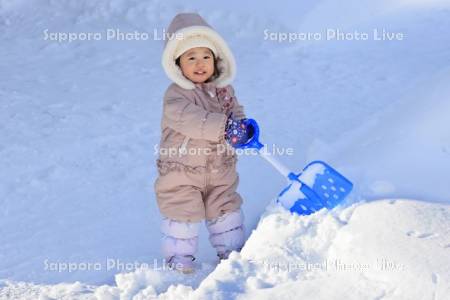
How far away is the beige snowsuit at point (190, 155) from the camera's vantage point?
2891 mm

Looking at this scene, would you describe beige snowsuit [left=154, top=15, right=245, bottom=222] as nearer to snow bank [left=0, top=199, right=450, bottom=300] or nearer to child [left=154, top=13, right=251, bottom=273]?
child [left=154, top=13, right=251, bottom=273]

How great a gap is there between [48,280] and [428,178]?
1560mm

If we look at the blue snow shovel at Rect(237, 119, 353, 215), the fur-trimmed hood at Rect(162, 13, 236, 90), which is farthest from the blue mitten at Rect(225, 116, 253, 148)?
the fur-trimmed hood at Rect(162, 13, 236, 90)

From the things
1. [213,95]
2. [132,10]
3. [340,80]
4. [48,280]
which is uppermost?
[132,10]

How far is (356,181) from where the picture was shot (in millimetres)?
2854

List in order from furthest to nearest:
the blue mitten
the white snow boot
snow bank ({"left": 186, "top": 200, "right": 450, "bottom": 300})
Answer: the white snow boot, the blue mitten, snow bank ({"left": 186, "top": 200, "right": 450, "bottom": 300})

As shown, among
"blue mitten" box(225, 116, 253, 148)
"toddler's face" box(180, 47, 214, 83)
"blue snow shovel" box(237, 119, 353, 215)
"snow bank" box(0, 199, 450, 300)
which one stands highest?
"toddler's face" box(180, 47, 214, 83)

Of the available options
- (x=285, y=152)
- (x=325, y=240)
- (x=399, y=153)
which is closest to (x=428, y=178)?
(x=399, y=153)

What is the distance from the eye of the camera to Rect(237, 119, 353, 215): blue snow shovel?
2732 millimetres

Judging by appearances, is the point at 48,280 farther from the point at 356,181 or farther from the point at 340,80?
the point at 340,80

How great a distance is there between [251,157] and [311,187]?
1152mm

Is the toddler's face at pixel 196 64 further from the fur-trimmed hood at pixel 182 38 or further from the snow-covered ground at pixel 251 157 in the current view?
the snow-covered ground at pixel 251 157

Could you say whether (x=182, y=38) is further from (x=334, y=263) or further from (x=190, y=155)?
(x=334, y=263)

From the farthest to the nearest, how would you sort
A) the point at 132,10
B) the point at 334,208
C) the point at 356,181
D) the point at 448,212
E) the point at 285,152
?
1. the point at 132,10
2. the point at 285,152
3. the point at 356,181
4. the point at 334,208
5. the point at 448,212
